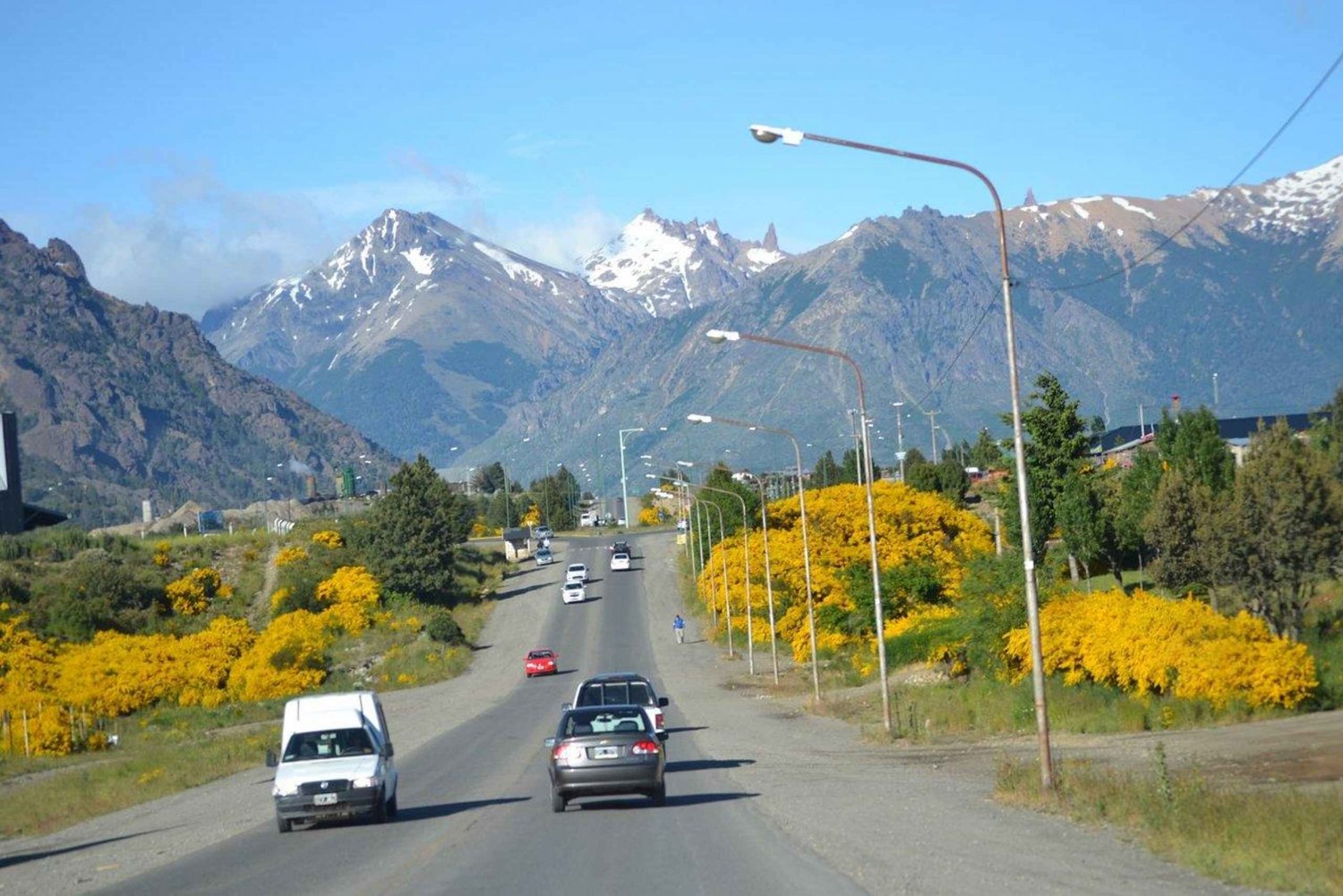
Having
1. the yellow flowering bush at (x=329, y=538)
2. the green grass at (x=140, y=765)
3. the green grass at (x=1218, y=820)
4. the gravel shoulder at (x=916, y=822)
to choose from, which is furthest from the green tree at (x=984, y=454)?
the green grass at (x=1218, y=820)

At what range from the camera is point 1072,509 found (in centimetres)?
6925

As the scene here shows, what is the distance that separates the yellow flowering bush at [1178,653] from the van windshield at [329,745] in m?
19.7

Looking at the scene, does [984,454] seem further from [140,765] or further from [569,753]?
[569,753]

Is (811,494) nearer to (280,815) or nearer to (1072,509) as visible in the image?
(1072,509)

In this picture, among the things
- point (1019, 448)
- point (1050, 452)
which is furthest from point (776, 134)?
point (1050, 452)

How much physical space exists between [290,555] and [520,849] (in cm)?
9387

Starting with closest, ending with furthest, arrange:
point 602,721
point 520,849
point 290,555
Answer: point 520,849
point 602,721
point 290,555

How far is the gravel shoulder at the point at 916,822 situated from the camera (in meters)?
15.4

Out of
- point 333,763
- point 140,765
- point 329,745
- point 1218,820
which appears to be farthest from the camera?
point 140,765

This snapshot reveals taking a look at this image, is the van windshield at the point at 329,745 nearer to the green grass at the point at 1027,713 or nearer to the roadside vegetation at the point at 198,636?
the roadside vegetation at the point at 198,636

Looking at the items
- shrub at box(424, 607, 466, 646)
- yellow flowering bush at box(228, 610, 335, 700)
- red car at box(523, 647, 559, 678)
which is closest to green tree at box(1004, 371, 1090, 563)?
red car at box(523, 647, 559, 678)

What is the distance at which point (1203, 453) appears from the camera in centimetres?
6656

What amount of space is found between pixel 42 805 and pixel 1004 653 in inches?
1012

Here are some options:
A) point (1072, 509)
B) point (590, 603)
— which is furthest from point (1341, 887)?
point (590, 603)
